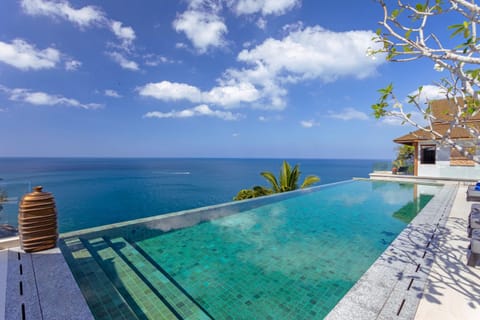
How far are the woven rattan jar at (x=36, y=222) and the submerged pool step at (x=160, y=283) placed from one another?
1263mm

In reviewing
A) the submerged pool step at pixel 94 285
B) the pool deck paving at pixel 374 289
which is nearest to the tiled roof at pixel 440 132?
the pool deck paving at pixel 374 289

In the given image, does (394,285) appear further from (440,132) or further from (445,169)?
(445,169)

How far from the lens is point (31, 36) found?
1758cm

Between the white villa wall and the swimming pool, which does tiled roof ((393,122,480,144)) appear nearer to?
the white villa wall

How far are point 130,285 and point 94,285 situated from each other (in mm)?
469

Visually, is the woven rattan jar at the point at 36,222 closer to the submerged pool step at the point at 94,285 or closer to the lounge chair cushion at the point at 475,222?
the submerged pool step at the point at 94,285

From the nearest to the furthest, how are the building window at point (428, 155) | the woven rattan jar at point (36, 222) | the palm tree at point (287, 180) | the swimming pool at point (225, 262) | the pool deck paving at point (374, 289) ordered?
the pool deck paving at point (374, 289)
the swimming pool at point (225, 262)
the woven rattan jar at point (36, 222)
the palm tree at point (287, 180)
the building window at point (428, 155)

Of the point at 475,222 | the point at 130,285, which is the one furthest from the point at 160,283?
the point at 475,222

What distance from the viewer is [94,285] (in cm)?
306

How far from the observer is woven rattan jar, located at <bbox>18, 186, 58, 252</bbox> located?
10.1 feet

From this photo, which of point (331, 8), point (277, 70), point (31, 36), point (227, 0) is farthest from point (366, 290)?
point (31, 36)

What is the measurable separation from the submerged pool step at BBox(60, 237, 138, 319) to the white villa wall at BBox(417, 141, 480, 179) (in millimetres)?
18858

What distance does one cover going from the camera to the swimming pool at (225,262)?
292 cm

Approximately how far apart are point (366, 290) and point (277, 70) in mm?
18926
